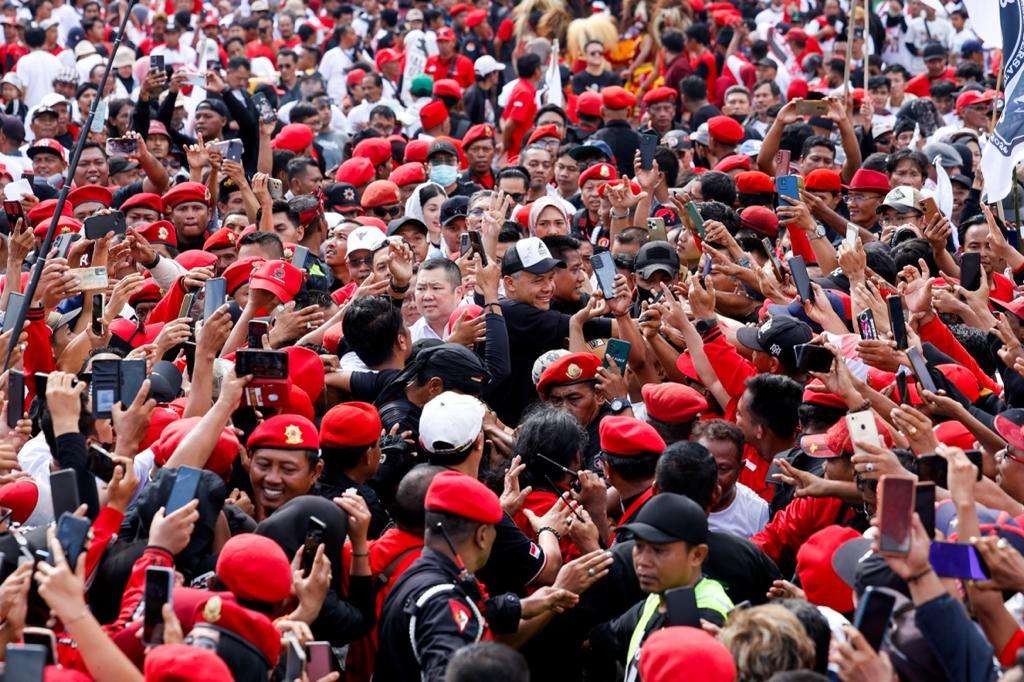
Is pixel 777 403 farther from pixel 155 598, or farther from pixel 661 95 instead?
pixel 661 95

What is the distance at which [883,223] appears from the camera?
973 cm

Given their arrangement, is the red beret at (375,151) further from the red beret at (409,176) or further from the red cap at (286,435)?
the red cap at (286,435)

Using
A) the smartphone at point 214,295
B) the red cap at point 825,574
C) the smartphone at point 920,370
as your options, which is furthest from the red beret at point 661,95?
the red cap at point 825,574

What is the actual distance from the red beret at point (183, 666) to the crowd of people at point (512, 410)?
0.03ft

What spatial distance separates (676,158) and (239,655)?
27.4ft

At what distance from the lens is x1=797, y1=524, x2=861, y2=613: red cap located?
4695 millimetres

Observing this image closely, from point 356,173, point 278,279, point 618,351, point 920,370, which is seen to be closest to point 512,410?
point 618,351

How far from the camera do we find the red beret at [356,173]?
1218cm

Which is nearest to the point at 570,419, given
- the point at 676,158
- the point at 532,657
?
the point at 532,657

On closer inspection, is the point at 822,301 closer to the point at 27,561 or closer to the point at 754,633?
the point at 754,633

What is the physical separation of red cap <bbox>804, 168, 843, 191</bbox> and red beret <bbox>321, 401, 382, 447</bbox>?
5433mm

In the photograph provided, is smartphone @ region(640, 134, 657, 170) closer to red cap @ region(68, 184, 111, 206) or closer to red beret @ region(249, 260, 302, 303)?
Result: red beret @ region(249, 260, 302, 303)

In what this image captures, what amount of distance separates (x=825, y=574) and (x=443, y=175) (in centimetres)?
769

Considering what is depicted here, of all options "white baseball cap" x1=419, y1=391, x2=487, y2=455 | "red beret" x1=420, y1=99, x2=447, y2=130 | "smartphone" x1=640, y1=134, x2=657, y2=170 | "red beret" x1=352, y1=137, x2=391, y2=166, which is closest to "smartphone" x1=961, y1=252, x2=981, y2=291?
"smartphone" x1=640, y1=134, x2=657, y2=170
